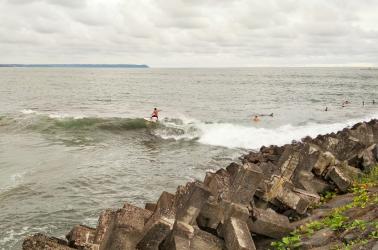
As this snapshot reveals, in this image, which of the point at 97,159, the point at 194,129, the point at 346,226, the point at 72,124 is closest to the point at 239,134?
the point at 194,129

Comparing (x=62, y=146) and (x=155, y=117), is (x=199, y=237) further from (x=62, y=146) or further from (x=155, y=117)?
(x=155, y=117)

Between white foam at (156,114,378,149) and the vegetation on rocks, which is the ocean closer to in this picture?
white foam at (156,114,378,149)

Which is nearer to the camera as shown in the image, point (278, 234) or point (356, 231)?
point (356, 231)

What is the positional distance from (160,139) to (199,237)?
24.2 metres

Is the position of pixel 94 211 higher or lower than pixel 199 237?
lower

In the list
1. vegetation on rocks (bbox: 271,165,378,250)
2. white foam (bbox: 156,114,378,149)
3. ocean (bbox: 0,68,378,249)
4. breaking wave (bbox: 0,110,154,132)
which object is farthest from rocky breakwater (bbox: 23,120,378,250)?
breaking wave (bbox: 0,110,154,132)

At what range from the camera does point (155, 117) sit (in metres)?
41.0

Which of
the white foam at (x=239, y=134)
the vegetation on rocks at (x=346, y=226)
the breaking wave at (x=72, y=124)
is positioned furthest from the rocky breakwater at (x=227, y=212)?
the breaking wave at (x=72, y=124)

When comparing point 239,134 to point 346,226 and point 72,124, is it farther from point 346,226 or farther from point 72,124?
point 346,226

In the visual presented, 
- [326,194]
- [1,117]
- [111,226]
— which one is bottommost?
[1,117]

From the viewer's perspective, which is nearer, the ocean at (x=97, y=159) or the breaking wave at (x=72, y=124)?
the ocean at (x=97, y=159)

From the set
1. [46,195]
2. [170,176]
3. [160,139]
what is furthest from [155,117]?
[46,195]

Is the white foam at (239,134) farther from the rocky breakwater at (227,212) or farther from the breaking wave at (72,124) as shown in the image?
the rocky breakwater at (227,212)

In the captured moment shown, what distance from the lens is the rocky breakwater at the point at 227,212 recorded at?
6.18 meters
